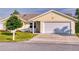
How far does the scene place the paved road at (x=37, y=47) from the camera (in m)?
12.4

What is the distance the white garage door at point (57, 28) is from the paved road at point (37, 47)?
71cm

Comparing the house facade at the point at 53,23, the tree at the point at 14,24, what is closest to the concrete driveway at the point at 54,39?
the house facade at the point at 53,23

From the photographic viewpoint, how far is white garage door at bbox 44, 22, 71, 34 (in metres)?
12.9

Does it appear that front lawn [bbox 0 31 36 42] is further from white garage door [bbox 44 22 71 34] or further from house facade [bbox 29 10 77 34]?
white garage door [bbox 44 22 71 34]

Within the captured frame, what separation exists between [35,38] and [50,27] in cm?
99

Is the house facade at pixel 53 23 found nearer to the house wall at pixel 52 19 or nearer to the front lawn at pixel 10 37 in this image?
the house wall at pixel 52 19

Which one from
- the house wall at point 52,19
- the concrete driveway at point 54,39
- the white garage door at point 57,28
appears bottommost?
the concrete driveway at point 54,39

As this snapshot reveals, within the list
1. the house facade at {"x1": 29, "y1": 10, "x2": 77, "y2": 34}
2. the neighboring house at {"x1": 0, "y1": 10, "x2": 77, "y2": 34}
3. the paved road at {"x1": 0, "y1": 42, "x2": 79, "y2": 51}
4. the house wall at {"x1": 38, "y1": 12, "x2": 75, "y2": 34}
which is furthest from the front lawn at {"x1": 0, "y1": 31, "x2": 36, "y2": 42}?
the house wall at {"x1": 38, "y1": 12, "x2": 75, "y2": 34}

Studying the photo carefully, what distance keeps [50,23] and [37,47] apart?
1465 millimetres

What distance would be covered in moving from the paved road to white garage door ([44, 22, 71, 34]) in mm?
709

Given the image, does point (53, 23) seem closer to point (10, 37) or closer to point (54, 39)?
point (54, 39)
